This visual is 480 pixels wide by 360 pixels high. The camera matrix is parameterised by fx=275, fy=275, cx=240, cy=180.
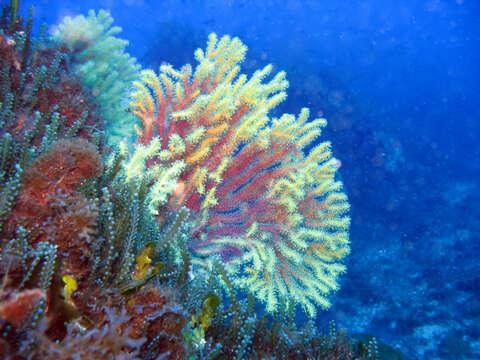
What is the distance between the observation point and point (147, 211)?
2363 millimetres

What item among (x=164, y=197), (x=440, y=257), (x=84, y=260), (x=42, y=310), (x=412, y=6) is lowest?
(x=42, y=310)

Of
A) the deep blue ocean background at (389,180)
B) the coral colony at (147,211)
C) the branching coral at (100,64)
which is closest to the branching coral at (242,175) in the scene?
the coral colony at (147,211)

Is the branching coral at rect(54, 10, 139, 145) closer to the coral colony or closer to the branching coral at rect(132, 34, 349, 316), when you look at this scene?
the coral colony

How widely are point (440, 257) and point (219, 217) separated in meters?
12.2

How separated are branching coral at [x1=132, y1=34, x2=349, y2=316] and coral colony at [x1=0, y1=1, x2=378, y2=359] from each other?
0.07ft

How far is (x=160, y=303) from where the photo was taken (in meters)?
1.71

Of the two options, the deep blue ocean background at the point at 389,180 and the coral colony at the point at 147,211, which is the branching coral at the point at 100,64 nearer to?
the coral colony at the point at 147,211

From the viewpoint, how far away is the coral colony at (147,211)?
148 cm

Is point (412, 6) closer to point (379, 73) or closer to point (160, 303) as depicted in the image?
point (379, 73)

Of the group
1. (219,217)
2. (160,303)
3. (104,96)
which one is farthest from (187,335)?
(104,96)

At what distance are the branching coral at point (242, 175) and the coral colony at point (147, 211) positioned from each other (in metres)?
0.02

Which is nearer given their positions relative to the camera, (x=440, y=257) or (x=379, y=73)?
(x=440, y=257)

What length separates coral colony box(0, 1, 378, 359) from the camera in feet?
4.86

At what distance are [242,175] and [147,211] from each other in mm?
1623
